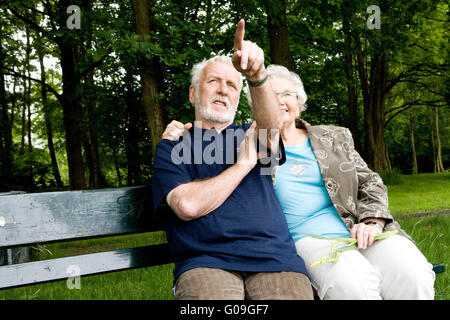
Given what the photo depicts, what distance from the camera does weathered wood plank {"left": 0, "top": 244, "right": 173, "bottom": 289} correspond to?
205cm

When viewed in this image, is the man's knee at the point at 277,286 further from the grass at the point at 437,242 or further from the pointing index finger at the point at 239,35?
the grass at the point at 437,242

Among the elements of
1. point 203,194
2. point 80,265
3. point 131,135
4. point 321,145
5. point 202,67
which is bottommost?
point 80,265

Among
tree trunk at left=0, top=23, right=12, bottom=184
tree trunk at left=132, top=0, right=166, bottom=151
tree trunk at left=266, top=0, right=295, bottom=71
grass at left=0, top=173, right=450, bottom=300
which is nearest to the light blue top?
grass at left=0, top=173, right=450, bottom=300

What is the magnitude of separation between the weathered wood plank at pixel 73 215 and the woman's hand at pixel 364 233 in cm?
110

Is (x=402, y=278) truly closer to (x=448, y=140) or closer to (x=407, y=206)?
(x=407, y=206)

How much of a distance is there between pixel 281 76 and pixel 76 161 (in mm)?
9539

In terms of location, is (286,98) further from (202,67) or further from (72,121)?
(72,121)

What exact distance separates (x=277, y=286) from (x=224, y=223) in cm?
38

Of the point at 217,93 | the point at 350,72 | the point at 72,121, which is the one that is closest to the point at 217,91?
the point at 217,93

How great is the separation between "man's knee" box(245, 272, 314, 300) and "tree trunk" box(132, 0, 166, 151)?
4.52 metres

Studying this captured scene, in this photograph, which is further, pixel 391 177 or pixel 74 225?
pixel 391 177

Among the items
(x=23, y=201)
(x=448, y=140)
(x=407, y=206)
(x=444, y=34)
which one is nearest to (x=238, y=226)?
(x=23, y=201)

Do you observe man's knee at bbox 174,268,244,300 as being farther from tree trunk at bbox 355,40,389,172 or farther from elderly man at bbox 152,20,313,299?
tree trunk at bbox 355,40,389,172

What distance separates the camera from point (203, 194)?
2033mm
